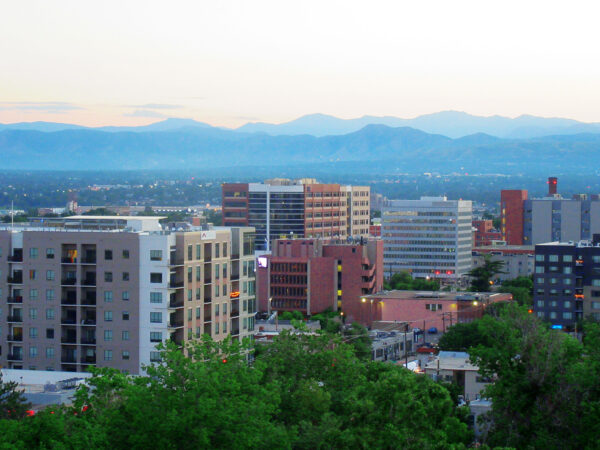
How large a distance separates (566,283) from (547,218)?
89730mm

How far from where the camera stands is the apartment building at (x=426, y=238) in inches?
6329

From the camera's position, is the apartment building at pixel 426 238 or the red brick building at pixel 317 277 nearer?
the red brick building at pixel 317 277

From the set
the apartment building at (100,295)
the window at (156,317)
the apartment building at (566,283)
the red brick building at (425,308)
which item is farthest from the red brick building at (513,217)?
the window at (156,317)

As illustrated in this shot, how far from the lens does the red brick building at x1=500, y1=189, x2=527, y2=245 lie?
188 metres

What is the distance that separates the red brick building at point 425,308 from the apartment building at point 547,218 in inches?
2812

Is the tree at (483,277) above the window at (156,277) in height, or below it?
below

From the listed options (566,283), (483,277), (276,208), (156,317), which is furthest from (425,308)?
(276,208)

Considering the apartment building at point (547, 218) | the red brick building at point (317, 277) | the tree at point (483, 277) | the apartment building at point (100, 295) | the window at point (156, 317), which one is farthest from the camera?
the apartment building at point (547, 218)

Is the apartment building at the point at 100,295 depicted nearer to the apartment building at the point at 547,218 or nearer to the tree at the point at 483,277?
the tree at the point at 483,277

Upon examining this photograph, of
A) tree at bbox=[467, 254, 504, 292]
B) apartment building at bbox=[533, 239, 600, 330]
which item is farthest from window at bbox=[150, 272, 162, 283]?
tree at bbox=[467, 254, 504, 292]

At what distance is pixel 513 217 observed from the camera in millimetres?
190375

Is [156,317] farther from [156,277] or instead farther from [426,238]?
[426,238]

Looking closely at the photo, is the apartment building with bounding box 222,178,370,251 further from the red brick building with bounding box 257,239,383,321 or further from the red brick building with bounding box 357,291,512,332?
the red brick building with bounding box 357,291,512,332

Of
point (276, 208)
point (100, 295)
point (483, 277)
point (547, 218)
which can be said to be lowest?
point (483, 277)
